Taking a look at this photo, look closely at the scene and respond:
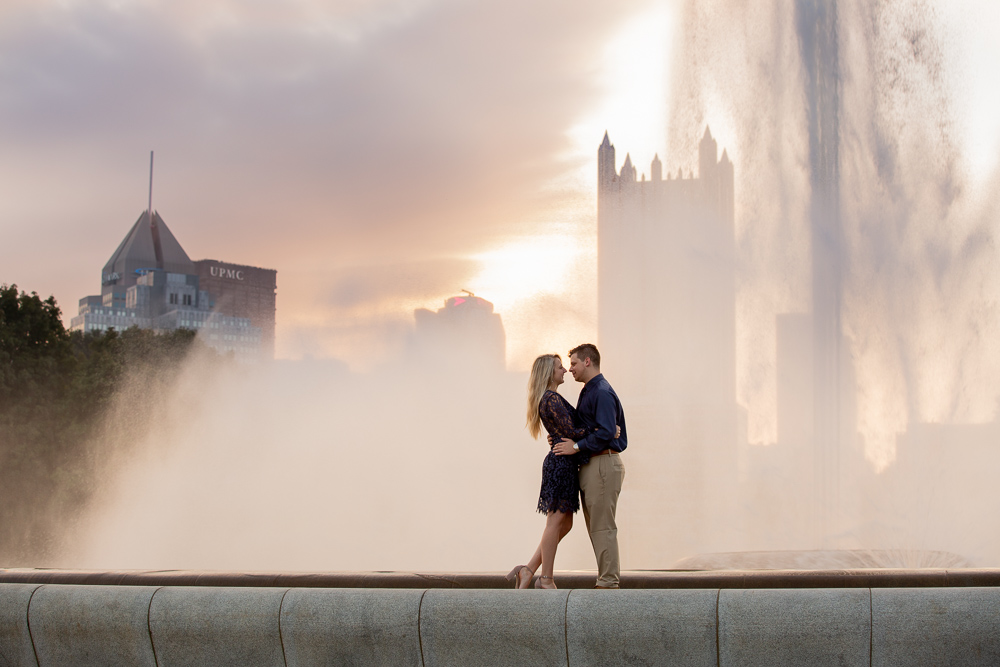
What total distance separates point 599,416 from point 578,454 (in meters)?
0.37

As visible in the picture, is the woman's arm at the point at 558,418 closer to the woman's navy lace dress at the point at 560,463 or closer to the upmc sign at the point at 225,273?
the woman's navy lace dress at the point at 560,463

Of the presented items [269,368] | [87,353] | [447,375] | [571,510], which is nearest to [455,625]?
[571,510]

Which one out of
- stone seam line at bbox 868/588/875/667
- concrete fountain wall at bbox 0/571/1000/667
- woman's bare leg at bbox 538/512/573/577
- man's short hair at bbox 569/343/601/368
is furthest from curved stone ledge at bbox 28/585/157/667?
stone seam line at bbox 868/588/875/667

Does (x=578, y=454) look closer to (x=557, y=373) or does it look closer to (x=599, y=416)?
(x=599, y=416)

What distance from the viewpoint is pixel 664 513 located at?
3362 cm

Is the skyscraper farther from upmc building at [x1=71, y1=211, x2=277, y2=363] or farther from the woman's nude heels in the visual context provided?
upmc building at [x1=71, y1=211, x2=277, y2=363]

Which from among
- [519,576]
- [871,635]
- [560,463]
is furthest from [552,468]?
[871,635]

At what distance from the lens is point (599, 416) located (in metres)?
5.98

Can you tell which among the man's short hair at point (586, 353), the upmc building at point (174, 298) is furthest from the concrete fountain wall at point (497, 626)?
the upmc building at point (174, 298)

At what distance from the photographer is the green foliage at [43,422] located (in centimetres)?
3297

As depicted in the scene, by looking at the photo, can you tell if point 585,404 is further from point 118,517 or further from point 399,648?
point 118,517

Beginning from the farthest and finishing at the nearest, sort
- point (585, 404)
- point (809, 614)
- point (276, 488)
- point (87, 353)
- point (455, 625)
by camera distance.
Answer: point (87, 353), point (276, 488), point (585, 404), point (455, 625), point (809, 614)

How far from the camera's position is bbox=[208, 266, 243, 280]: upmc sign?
194 metres

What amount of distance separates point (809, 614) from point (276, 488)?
23.6 meters
